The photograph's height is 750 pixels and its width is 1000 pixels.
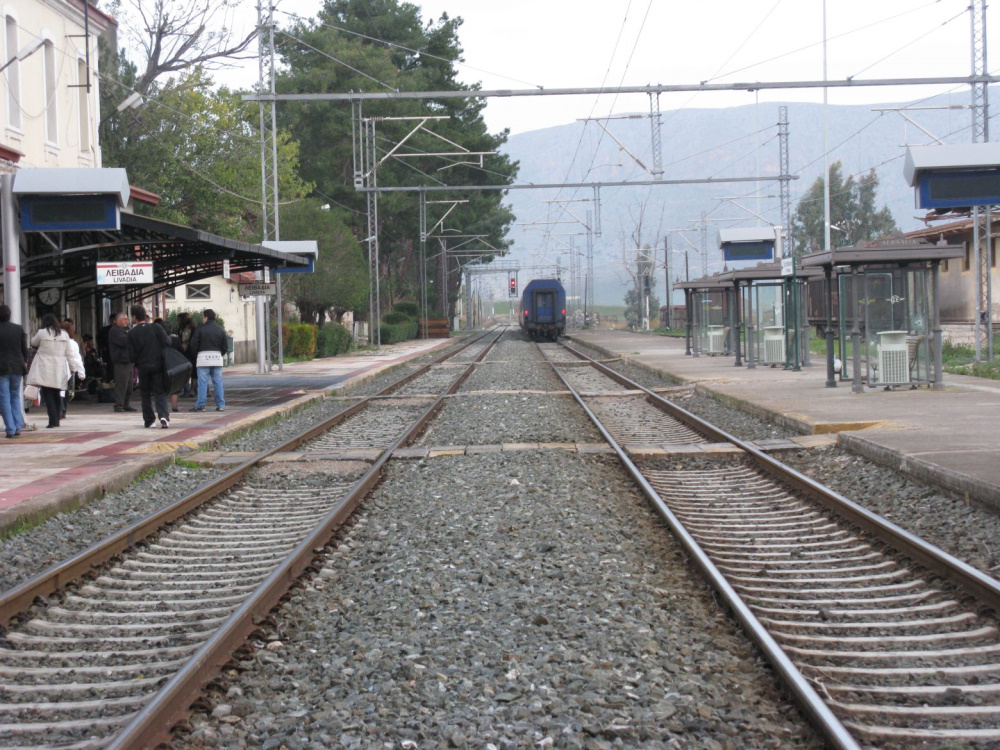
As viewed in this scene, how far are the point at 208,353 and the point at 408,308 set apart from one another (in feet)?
184

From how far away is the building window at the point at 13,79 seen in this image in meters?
20.0

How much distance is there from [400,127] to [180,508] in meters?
49.1

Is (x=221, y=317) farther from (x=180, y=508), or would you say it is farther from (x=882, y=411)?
(x=180, y=508)

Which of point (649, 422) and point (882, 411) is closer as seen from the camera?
point (882, 411)

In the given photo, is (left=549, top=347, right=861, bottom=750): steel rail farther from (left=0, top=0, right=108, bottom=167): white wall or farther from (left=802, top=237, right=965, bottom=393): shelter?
(left=0, top=0, right=108, bottom=167): white wall

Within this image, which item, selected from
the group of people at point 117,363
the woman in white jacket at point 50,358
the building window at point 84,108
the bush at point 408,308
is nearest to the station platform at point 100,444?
the group of people at point 117,363

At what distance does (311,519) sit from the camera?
30.0 feet

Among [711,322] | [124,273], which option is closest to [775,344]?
[711,322]

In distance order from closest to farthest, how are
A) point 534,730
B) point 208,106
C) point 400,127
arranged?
1. point 534,730
2. point 208,106
3. point 400,127

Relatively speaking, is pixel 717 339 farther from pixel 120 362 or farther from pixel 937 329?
pixel 120 362

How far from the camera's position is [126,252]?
67.1ft

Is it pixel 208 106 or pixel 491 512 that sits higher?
pixel 208 106

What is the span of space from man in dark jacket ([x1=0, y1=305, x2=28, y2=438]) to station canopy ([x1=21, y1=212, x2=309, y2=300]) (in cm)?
283

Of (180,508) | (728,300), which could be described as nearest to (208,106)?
(728,300)
